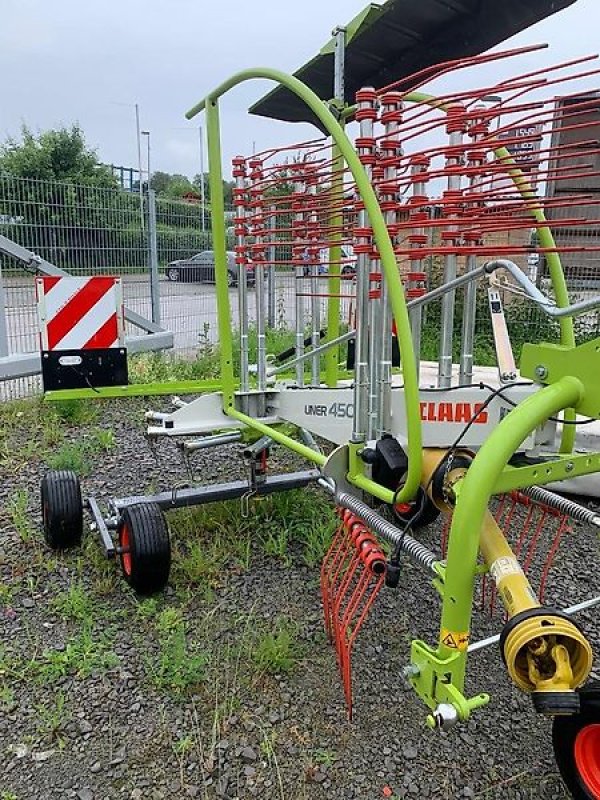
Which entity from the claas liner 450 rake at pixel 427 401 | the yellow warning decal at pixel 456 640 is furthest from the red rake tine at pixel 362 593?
the yellow warning decal at pixel 456 640

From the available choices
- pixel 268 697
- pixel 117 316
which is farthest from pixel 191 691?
pixel 117 316

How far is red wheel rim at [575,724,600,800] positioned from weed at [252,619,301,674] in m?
1.06

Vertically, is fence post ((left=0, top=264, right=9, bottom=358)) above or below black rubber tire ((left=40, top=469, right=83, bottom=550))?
above

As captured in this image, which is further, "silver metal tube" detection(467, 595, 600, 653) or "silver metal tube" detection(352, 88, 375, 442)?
"silver metal tube" detection(352, 88, 375, 442)

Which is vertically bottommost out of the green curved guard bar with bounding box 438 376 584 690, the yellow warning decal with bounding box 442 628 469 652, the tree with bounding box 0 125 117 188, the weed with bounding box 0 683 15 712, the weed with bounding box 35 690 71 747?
the weed with bounding box 35 690 71 747

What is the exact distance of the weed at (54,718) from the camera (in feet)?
7.25

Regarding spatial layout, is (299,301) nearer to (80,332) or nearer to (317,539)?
(80,332)

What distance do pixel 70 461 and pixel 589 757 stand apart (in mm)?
3490

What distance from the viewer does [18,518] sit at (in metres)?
3.65

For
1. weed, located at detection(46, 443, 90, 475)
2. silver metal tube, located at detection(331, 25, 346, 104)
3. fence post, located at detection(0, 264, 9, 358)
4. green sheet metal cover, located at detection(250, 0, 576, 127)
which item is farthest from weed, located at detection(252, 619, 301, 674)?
fence post, located at detection(0, 264, 9, 358)

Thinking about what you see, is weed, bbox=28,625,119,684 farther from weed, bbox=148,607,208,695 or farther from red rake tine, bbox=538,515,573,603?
red rake tine, bbox=538,515,573,603

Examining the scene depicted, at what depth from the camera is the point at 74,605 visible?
2871 mm

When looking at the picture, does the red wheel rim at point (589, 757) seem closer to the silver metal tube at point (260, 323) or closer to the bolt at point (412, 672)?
the bolt at point (412, 672)

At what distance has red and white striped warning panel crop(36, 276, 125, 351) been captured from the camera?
134 inches
